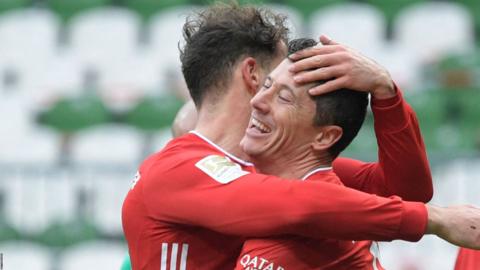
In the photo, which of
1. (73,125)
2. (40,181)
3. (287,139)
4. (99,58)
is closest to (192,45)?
(287,139)

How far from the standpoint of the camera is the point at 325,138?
3348 mm

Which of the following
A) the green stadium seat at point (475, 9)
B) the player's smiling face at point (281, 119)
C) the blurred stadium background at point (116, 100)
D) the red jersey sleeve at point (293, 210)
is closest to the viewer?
the red jersey sleeve at point (293, 210)

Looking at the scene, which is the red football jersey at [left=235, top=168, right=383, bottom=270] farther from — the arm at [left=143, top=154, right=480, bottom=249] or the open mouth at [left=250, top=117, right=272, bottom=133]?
the open mouth at [left=250, top=117, right=272, bottom=133]

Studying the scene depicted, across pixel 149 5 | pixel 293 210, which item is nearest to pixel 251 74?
pixel 293 210

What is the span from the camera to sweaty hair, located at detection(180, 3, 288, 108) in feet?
11.8

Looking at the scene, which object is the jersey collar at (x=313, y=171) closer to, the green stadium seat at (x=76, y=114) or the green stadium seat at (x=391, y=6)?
the green stadium seat at (x=76, y=114)

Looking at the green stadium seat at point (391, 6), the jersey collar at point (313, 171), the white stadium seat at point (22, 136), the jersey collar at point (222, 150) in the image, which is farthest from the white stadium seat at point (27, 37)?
the jersey collar at point (313, 171)

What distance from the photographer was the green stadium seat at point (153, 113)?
9.04m

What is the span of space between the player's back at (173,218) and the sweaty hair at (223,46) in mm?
216

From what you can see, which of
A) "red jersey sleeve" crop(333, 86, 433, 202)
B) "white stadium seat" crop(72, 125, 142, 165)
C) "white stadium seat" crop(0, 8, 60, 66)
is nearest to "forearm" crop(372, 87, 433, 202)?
"red jersey sleeve" crop(333, 86, 433, 202)

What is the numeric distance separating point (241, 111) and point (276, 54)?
0.23 meters

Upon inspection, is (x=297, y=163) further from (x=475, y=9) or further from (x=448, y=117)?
(x=475, y=9)

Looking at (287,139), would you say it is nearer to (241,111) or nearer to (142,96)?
(241,111)

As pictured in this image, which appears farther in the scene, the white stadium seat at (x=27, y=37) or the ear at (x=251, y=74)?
the white stadium seat at (x=27, y=37)
